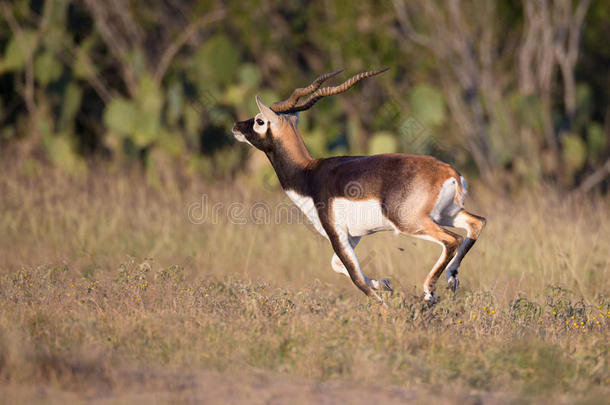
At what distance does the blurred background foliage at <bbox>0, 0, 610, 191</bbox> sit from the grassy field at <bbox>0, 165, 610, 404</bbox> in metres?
3.83

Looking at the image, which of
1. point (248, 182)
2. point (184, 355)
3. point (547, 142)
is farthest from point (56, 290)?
point (547, 142)

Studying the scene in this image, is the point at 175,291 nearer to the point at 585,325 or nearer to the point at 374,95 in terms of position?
the point at 585,325

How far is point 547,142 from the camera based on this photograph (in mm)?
14906

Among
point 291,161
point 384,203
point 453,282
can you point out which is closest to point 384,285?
point 453,282

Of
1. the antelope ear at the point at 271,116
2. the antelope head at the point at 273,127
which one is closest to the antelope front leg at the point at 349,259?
the antelope head at the point at 273,127

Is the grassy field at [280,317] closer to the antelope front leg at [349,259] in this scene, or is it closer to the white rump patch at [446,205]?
the antelope front leg at [349,259]

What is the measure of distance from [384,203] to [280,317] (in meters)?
1.13

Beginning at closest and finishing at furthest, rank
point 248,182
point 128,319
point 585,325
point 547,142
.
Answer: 1. point 128,319
2. point 585,325
3. point 248,182
4. point 547,142

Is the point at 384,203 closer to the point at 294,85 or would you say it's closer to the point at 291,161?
the point at 291,161

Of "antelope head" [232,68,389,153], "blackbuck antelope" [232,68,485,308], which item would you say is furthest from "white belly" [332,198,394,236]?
"antelope head" [232,68,389,153]

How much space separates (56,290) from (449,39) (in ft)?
31.5

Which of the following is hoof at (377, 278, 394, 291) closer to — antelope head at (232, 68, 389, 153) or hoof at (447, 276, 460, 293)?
hoof at (447, 276, 460, 293)

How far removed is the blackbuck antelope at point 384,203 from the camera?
19.0 ft

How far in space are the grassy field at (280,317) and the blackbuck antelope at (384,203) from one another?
34 centimetres
